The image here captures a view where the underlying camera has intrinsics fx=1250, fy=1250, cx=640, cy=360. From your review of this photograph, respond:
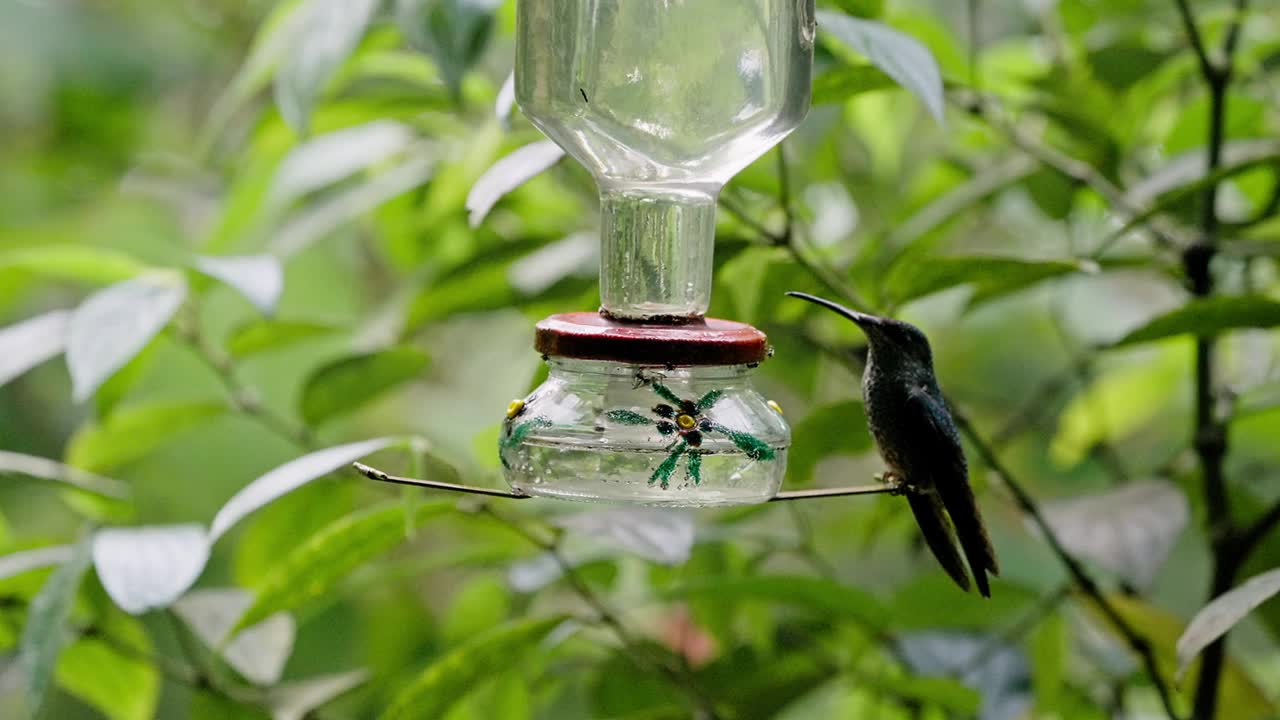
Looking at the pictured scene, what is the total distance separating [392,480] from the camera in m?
0.67

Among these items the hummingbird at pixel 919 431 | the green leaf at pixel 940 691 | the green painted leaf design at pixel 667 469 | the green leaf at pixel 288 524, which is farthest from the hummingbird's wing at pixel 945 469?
the green leaf at pixel 288 524

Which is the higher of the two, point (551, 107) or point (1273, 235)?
point (551, 107)

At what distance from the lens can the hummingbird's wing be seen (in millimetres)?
819

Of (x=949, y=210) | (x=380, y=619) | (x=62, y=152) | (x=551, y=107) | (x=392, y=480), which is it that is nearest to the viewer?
(x=392, y=480)

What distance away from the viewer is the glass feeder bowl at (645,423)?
706 millimetres

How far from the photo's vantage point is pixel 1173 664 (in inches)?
50.9

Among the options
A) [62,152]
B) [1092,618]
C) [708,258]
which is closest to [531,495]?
[708,258]

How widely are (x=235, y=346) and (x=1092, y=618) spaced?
1.03 meters

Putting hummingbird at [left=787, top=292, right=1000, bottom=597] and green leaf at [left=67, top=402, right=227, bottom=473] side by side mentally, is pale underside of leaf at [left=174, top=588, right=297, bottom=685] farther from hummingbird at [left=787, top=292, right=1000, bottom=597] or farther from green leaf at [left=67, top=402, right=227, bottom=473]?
hummingbird at [left=787, top=292, right=1000, bottom=597]

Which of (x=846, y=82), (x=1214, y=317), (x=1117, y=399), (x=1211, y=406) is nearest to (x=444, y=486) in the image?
(x=846, y=82)

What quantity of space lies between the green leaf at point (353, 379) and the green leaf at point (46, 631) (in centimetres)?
31

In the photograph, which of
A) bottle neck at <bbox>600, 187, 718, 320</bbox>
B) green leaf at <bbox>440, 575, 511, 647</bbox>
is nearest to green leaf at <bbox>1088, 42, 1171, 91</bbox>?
bottle neck at <bbox>600, 187, 718, 320</bbox>

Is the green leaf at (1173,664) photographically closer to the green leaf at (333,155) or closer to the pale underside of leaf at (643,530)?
the pale underside of leaf at (643,530)

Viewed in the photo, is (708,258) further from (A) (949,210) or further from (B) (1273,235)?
(B) (1273,235)
